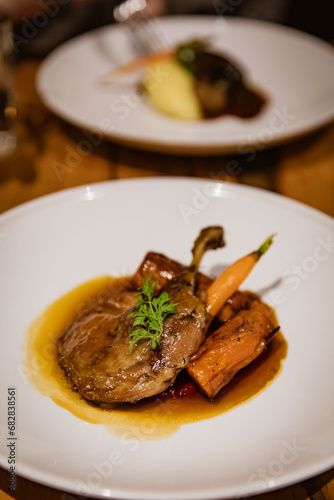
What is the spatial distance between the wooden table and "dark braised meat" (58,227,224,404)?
4.10ft

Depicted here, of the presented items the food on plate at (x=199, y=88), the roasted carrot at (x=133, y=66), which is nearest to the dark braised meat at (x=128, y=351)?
the food on plate at (x=199, y=88)

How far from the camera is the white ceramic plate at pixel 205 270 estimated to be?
1514 millimetres

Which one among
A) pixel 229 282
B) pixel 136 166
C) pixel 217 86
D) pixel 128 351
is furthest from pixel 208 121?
pixel 128 351

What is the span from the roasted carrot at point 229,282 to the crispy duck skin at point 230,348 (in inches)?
3.2

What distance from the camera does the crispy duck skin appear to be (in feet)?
6.31

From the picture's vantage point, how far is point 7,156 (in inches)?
137

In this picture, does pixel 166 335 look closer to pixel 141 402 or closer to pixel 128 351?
pixel 128 351

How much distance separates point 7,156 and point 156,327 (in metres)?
2.04

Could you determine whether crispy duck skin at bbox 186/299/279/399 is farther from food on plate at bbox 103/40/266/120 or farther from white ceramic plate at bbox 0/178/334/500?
food on plate at bbox 103/40/266/120

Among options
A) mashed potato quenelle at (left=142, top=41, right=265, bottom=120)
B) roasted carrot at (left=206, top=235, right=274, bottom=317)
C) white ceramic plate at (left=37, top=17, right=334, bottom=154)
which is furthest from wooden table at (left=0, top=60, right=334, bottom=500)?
roasted carrot at (left=206, top=235, right=274, bottom=317)

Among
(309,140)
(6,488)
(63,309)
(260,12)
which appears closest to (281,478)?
(6,488)

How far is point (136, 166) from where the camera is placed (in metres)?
3.38

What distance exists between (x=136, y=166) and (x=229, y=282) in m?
1.45

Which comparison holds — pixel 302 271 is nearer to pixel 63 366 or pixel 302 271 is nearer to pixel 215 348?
pixel 215 348
